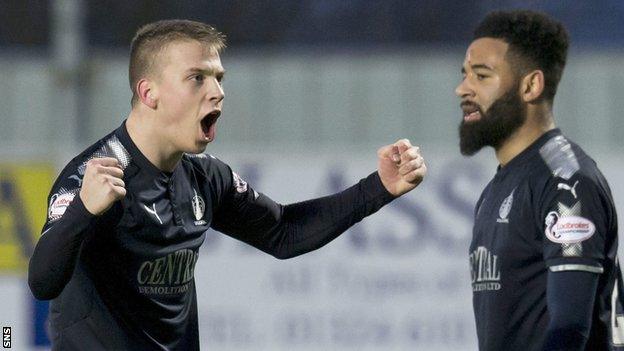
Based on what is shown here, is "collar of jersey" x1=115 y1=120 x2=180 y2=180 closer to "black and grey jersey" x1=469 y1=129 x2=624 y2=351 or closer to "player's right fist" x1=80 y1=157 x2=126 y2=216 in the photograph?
"player's right fist" x1=80 y1=157 x2=126 y2=216

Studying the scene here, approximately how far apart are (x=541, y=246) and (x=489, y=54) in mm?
854

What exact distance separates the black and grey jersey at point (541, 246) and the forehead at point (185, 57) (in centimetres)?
115

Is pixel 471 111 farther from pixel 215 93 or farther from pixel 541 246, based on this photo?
pixel 215 93

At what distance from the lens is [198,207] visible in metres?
5.30

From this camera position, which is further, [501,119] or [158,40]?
[501,119]

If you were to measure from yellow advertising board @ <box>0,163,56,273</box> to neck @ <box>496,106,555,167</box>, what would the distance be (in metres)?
5.38

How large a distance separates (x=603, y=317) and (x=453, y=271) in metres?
4.96

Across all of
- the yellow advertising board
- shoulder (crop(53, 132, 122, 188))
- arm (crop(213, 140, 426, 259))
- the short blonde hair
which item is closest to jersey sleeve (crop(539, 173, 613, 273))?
arm (crop(213, 140, 426, 259))

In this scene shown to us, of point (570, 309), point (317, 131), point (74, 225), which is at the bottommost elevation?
point (570, 309)

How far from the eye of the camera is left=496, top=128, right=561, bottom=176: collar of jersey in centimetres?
523

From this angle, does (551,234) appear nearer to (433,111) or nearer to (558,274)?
(558,274)

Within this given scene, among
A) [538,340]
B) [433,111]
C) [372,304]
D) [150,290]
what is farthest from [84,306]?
[433,111]

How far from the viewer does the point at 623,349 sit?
5.00 meters

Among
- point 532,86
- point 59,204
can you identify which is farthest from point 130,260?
point 532,86
